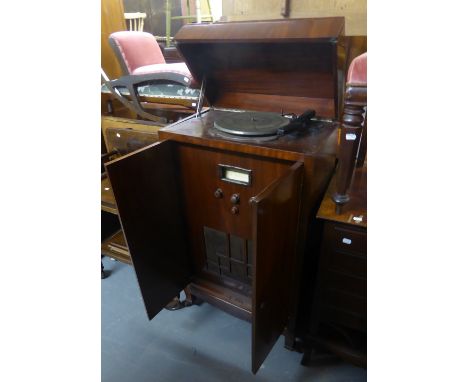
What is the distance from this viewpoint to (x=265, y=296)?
0.93m

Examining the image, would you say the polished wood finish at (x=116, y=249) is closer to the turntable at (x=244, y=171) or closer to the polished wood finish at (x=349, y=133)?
the turntable at (x=244, y=171)

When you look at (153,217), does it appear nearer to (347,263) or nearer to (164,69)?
(347,263)

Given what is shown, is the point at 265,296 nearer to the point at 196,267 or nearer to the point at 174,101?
the point at 196,267

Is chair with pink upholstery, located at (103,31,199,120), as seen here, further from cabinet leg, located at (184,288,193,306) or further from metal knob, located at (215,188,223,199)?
cabinet leg, located at (184,288,193,306)

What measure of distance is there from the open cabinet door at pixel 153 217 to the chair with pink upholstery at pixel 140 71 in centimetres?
44

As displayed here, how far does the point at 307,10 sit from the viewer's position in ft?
5.92

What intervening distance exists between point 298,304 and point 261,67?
0.90m

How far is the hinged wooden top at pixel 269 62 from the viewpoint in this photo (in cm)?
95

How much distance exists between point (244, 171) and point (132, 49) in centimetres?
116

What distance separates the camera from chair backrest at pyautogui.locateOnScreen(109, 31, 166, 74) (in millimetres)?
1695

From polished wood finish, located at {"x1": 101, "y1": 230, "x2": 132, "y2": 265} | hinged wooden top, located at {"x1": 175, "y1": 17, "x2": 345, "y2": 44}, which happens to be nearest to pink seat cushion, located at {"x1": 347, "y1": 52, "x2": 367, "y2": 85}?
hinged wooden top, located at {"x1": 175, "y1": 17, "x2": 345, "y2": 44}

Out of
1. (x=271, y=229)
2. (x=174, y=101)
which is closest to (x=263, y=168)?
(x=271, y=229)

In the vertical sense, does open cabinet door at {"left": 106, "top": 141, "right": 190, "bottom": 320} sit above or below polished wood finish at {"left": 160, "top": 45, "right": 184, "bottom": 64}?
below

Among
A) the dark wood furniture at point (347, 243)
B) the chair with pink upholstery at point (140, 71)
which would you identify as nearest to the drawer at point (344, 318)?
the dark wood furniture at point (347, 243)
